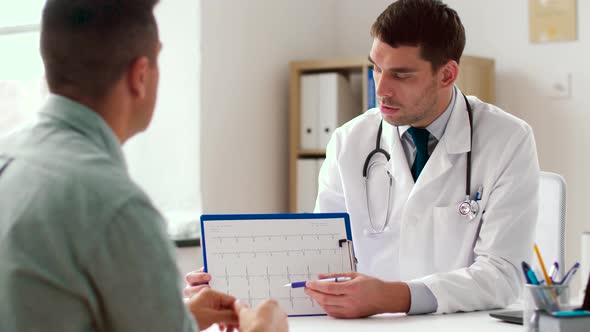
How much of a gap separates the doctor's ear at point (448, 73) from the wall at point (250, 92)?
58.6 inches

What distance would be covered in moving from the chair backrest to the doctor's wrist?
0.58 metres

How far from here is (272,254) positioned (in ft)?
5.58

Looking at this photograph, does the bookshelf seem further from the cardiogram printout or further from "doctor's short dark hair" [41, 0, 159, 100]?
"doctor's short dark hair" [41, 0, 159, 100]

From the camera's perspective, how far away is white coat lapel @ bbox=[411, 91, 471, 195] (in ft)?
6.43

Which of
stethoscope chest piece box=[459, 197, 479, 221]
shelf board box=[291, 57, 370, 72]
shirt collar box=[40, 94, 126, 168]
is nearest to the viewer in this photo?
shirt collar box=[40, 94, 126, 168]

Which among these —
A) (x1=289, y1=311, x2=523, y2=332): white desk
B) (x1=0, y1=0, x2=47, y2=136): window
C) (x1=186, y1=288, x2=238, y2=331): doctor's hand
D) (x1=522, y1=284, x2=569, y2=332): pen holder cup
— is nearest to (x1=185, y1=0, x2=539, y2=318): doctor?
(x1=289, y1=311, x2=523, y2=332): white desk

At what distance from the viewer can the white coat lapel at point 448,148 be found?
1.96m

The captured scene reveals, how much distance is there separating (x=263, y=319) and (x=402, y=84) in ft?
3.07

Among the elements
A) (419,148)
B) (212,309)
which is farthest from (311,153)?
(212,309)

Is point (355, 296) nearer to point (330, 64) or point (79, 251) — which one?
point (79, 251)

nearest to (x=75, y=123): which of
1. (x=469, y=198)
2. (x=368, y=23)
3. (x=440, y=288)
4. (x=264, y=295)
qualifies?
(x=264, y=295)

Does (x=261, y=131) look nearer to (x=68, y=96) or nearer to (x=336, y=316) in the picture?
(x=336, y=316)

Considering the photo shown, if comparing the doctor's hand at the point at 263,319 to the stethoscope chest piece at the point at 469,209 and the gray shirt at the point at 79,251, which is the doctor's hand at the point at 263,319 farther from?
the stethoscope chest piece at the point at 469,209

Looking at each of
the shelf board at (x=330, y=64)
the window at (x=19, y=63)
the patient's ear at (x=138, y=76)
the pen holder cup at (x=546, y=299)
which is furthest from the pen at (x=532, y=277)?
the window at (x=19, y=63)
